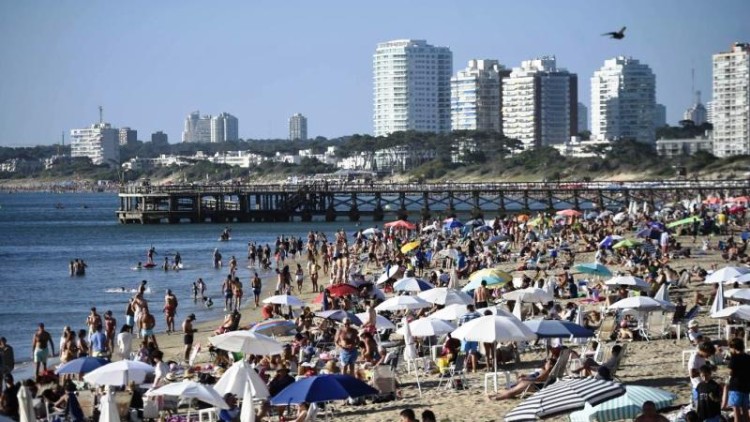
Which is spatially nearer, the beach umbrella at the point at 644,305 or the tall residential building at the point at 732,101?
the beach umbrella at the point at 644,305

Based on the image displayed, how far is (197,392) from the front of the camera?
1338 centimetres

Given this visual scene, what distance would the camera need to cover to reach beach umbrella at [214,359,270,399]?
44.9 ft

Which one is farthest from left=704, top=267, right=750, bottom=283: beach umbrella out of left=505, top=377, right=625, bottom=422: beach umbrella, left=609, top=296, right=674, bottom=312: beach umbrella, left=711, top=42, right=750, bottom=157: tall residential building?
left=711, top=42, right=750, bottom=157: tall residential building

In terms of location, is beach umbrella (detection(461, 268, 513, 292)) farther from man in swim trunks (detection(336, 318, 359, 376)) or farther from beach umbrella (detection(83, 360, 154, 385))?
beach umbrella (detection(83, 360, 154, 385))

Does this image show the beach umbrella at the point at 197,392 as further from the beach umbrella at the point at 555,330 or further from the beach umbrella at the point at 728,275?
the beach umbrella at the point at 728,275

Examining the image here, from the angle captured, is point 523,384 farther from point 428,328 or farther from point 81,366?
point 81,366

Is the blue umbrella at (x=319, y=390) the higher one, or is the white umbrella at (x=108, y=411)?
the blue umbrella at (x=319, y=390)

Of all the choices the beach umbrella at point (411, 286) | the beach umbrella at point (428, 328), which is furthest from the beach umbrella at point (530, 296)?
the beach umbrella at point (428, 328)

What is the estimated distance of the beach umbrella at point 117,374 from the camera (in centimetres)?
1467

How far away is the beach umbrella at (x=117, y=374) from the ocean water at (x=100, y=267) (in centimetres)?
906

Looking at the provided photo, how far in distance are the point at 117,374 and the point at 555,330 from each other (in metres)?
5.47

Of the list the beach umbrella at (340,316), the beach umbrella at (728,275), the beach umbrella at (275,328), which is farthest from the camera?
the beach umbrella at (728,275)

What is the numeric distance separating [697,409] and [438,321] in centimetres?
624

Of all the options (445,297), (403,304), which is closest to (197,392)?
(403,304)
